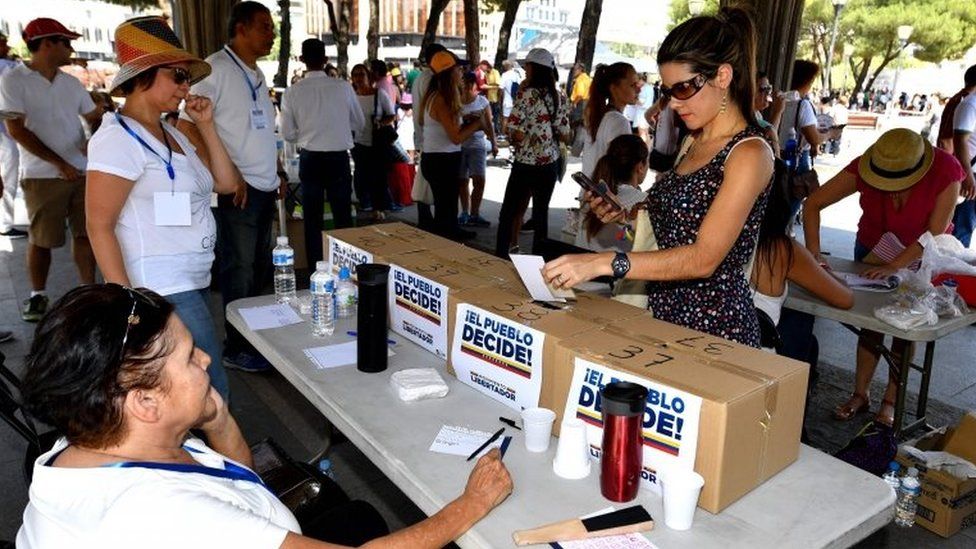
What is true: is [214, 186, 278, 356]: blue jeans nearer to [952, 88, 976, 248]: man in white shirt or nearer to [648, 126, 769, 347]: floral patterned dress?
[648, 126, 769, 347]: floral patterned dress

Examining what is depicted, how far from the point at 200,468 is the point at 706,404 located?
0.92 metres

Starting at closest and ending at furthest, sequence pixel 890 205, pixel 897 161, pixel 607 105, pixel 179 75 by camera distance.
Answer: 1. pixel 179 75
2. pixel 897 161
3. pixel 890 205
4. pixel 607 105

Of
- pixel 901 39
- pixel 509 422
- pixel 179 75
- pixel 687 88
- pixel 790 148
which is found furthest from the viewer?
pixel 901 39

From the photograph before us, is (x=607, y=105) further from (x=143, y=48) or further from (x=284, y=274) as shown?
(x=143, y=48)

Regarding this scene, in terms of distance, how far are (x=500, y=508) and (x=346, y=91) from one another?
466cm

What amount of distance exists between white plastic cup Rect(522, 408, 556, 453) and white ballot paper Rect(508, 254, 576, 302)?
14.1 inches

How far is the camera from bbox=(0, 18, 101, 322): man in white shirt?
435 cm

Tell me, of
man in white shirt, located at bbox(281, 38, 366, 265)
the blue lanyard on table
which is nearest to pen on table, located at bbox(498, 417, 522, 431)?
the blue lanyard on table

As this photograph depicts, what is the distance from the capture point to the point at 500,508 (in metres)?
1.36

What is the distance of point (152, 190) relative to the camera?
217 centimetres

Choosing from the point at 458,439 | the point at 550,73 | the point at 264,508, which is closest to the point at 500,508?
the point at 458,439

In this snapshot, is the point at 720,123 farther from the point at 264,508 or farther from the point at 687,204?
the point at 264,508

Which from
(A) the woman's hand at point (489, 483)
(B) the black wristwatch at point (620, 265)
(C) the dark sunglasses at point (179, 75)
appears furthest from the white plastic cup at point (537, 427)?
(C) the dark sunglasses at point (179, 75)

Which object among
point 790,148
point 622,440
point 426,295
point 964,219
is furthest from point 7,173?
point 964,219
